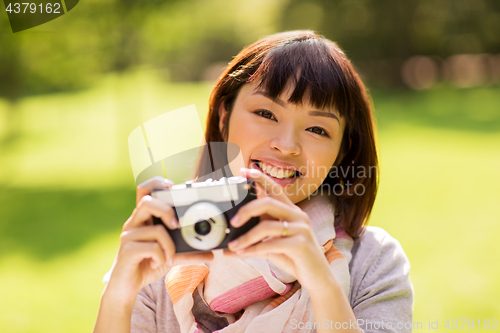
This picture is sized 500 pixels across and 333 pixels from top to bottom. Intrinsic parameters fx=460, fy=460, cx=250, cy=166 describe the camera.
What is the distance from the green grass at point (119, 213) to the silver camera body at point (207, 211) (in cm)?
281

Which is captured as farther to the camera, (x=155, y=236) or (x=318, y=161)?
(x=318, y=161)

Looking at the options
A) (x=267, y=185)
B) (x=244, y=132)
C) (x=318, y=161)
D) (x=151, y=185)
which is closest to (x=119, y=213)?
(x=244, y=132)

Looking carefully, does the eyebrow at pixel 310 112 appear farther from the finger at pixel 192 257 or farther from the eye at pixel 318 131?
the finger at pixel 192 257

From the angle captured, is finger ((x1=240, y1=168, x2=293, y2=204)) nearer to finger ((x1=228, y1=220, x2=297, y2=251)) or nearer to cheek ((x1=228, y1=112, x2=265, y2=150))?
finger ((x1=228, y1=220, x2=297, y2=251))

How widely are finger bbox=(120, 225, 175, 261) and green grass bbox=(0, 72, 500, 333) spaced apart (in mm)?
2736

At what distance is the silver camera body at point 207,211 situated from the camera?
4.11 ft

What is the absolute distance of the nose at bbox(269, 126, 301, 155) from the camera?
1688mm

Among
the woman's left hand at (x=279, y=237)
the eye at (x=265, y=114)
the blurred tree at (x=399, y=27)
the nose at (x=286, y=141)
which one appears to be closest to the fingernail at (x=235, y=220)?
the woman's left hand at (x=279, y=237)

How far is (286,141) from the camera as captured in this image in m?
1.70

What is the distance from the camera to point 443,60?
21156mm

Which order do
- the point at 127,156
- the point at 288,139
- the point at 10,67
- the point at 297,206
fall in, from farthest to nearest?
the point at 127,156, the point at 10,67, the point at 288,139, the point at 297,206

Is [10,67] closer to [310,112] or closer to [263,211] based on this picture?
[310,112]

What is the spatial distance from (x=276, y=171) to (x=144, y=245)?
2.08 ft

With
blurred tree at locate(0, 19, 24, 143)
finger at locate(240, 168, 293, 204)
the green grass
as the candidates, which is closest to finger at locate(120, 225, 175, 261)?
finger at locate(240, 168, 293, 204)
